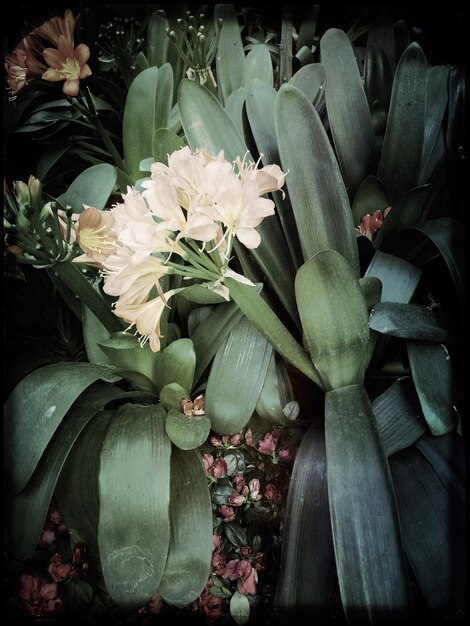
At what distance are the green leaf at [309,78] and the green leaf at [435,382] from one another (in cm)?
40

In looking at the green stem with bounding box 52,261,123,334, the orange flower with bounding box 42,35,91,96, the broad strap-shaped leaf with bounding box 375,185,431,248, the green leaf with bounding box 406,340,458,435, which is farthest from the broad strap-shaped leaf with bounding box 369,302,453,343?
the orange flower with bounding box 42,35,91,96

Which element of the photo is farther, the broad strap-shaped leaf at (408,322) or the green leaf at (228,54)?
the green leaf at (228,54)

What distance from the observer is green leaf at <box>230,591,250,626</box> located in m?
0.59

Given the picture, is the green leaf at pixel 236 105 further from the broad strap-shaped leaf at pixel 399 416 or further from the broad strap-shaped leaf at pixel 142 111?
the broad strap-shaped leaf at pixel 399 416

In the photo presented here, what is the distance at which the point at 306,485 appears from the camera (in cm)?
59

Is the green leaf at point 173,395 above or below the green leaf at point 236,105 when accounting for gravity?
below

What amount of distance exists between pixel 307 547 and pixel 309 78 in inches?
25.3

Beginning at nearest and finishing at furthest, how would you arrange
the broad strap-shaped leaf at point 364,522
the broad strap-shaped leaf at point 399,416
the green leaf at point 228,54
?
the broad strap-shaped leaf at point 364,522 → the broad strap-shaped leaf at point 399,416 → the green leaf at point 228,54

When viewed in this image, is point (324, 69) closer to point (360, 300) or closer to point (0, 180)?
point (360, 300)

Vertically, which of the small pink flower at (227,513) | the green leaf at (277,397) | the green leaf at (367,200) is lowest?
the small pink flower at (227,513)

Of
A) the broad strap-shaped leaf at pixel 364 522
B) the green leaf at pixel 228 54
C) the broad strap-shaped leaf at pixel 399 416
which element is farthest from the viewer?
the green leaf at pixel 228 54

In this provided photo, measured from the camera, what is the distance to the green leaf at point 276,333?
24.7 inches

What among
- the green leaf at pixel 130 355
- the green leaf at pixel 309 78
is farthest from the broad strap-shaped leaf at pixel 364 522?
the green leaf at pixel 309 78

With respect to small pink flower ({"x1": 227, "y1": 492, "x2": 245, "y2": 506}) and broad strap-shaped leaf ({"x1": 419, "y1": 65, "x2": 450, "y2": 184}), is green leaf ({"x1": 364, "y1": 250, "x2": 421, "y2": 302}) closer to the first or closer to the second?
broad strap-shaped leaf ({"x1": 419, "y1": 65, "x2": 450, "y2": 184})
